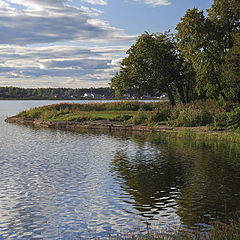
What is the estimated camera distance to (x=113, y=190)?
1256 centimetres

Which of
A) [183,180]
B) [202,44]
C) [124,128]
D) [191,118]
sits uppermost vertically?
[202,44]

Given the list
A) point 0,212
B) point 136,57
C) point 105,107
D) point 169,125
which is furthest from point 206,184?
point 105,107

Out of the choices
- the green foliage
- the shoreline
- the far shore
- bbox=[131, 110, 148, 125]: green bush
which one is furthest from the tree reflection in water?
bbox=[131, 110, 148, 125]: green bush

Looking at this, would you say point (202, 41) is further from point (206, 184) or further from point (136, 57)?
point (206, 184)

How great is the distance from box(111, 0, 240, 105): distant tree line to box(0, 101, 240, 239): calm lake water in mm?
17337

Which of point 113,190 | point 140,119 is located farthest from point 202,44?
point 113,190

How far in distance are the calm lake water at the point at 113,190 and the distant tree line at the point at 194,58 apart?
17.3 metres

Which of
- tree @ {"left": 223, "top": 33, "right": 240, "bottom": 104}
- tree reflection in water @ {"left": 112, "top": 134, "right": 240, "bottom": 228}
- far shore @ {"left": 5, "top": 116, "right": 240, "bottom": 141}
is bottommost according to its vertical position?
tree reflection in water @ {"left": 112, "top": 134, "right": 240, "bottom": 228}

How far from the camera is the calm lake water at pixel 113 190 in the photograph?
921cm

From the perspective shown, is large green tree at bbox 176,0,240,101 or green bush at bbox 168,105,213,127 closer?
green bush at bbox 168,105,213,127

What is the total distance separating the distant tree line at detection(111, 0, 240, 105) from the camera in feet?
122

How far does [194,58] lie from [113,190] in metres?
29.8

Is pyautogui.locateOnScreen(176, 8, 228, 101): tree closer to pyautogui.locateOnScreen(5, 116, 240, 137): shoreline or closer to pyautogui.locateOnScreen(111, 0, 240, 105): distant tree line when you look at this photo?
pyautogui.locateOnScreen(111, 0, 240, 105): distant tree line

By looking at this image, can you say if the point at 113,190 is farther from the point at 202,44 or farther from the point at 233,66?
the point at 202,44
